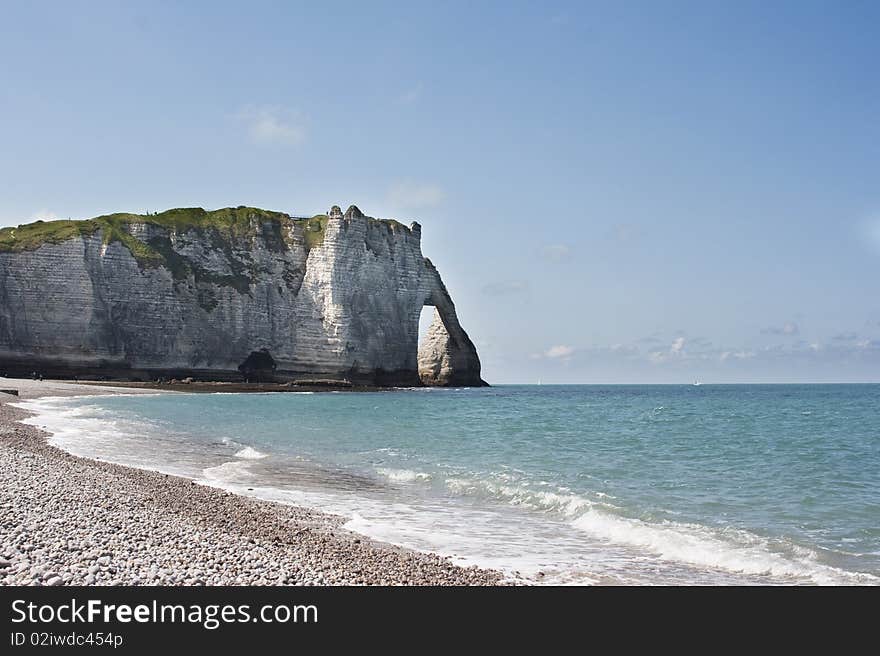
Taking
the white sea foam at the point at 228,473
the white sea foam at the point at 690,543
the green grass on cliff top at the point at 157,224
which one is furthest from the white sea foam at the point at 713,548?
the green grass on cliff top at the point at 157,224

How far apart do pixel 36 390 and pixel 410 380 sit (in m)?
36.7

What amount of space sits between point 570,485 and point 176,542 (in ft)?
26.8

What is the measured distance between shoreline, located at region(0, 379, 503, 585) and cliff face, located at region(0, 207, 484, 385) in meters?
54.8

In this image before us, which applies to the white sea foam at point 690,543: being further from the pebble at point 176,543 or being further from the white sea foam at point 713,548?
the pebble at point 176,543

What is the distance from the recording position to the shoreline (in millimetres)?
6066

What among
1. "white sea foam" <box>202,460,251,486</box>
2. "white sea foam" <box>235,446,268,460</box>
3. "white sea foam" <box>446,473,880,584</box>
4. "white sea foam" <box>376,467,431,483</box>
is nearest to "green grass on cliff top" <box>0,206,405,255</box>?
"white sea foam" <box>235,446,268,460</box>

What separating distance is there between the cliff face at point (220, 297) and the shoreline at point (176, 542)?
180 feet

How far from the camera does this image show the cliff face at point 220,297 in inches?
2399

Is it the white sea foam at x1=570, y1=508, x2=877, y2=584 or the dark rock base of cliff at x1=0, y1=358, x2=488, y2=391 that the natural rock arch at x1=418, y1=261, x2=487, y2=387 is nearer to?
the dark rock base of cliff at x1=0, y1=358, x2=488, y2=391

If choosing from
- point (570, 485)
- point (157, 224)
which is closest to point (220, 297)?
point (157, 224)

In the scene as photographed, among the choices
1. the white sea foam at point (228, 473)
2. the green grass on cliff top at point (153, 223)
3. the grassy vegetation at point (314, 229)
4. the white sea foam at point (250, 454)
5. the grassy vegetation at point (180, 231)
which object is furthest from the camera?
the grassy vegetation at point (314, 229)
